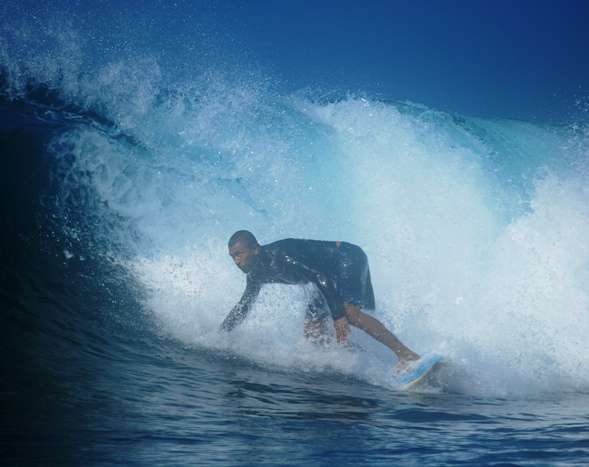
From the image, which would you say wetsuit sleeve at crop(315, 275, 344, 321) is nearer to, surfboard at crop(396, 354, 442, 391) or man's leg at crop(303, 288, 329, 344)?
man's leg at crop(303, 288, 329, 344)

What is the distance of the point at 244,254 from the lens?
4492mm

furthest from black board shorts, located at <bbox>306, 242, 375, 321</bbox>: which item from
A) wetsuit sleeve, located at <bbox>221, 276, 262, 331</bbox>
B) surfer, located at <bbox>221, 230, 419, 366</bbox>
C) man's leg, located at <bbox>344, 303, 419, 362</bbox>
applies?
wetsuit sleeve, located at <bbox>221, 276, 262, 331</bbox>

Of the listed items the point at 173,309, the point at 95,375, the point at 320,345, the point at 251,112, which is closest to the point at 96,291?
the point at 173,309

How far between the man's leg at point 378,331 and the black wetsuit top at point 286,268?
329 mm

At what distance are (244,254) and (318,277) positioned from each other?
0.79 meters

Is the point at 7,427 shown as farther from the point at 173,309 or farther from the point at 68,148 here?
the point at 68,148

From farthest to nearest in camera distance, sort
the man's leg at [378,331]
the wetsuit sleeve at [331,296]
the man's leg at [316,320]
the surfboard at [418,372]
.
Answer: the man's leg at [316,320]
the wetsuit sleeve at [331,296]
the man's leg at [378,331]
the surfboard at [418,372]

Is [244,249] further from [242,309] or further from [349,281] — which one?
[349,281]

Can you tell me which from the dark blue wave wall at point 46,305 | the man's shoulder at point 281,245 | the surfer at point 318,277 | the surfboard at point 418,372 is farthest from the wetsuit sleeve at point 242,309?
the surfboard at point 418,372

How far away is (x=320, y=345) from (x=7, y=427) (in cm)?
312

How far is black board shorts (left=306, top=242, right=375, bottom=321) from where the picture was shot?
470cm

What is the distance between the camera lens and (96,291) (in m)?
5.50

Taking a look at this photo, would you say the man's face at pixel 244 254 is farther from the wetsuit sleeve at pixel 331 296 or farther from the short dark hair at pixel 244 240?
the wetsuit sleeve at pixel 331 296

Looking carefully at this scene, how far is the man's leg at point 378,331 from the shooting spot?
4.08 meters
